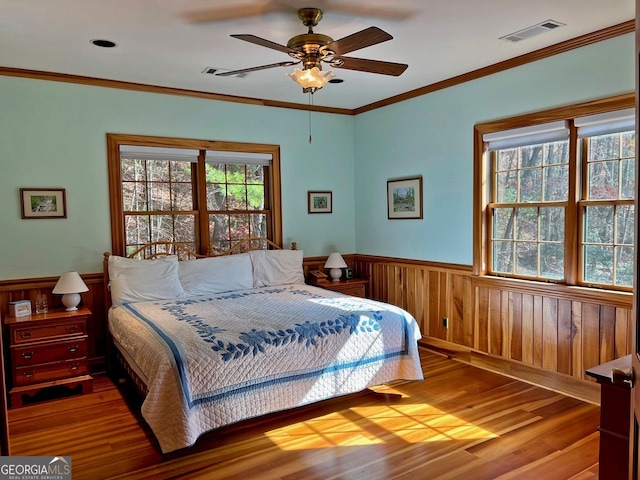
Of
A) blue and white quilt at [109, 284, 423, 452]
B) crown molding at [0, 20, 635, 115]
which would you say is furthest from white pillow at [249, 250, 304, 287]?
crown molding at [0, 20, 635, 115]

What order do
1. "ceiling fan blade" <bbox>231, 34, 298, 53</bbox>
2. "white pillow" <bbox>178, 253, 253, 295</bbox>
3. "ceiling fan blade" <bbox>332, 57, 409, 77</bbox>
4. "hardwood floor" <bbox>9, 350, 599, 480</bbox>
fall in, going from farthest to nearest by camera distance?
"white pillow" <bbox>178, 253, 253, 295</bbox> → "ceiling fan blade" <bbox>332, 57, 409, 77</bbox> → "hardwood floor" <bbox>9, 350, 599, 480</bbox> → "ceiling fan blade" <bbox>231, 34, 298, 53</bbox>

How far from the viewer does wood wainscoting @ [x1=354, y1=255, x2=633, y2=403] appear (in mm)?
3473

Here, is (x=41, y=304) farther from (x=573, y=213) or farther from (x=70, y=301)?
(x=573, y=213)

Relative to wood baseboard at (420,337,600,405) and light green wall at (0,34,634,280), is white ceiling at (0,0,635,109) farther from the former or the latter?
wood baseboard at (420,337,600,405)

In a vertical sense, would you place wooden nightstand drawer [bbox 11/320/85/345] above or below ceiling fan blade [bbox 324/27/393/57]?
below

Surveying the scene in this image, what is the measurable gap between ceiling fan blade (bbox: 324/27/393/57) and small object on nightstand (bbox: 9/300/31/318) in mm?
3150

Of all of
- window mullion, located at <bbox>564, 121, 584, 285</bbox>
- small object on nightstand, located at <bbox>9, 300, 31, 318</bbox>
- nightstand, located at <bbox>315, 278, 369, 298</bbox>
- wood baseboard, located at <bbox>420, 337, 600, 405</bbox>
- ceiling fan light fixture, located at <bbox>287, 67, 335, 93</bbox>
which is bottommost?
wood baseboard, located at <bbox>420, 337, 600, 405</bbox>

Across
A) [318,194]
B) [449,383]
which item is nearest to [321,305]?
[449,383]

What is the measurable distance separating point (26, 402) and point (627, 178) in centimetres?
480

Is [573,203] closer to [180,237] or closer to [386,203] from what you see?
[386,203]

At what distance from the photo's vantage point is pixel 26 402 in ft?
12.2

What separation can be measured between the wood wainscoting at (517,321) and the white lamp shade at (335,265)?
0.55 metres

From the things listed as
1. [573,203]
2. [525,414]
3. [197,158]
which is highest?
[197,158]

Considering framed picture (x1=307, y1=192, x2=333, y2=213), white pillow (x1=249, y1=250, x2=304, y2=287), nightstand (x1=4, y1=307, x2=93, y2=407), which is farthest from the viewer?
framed picture (x1=307, y1=192, x2=333, y2=213)
